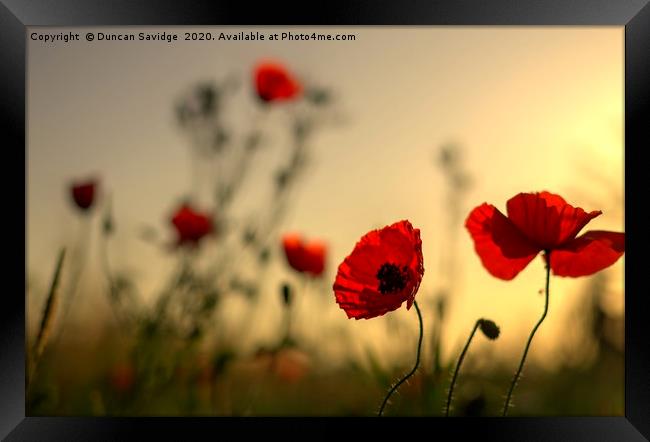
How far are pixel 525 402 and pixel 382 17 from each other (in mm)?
1056

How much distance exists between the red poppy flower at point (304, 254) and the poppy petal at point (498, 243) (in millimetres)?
626

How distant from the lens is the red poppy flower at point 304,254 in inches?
71.3

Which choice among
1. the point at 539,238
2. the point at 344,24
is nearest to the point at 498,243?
the point at 539,238

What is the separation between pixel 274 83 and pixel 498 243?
2.89 feet

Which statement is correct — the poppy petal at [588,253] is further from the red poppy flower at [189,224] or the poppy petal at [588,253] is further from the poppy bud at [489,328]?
the red poppy flower at [189,224]

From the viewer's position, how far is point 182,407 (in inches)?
73.4

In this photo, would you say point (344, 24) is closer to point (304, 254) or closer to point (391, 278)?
point (391, 278)

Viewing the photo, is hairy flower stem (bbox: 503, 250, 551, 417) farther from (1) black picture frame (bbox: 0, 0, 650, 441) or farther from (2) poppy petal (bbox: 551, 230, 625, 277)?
(1) black picture frame (bbox: 0, 0, 650, 441)

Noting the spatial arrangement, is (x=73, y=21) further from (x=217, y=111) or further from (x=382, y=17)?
(x=217, y=111)

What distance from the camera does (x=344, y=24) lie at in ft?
4.20

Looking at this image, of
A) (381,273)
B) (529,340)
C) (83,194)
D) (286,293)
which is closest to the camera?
(529,340)

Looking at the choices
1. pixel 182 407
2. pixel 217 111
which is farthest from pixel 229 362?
pixel 217 111

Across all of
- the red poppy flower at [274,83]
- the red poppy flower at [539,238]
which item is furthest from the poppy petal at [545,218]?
the red poppy flower at [274,83]

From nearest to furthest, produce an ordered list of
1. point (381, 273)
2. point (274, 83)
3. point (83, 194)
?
point (381, 273) → point (83, 194) → point (274, 83)
